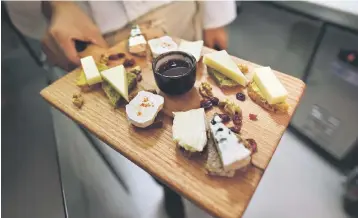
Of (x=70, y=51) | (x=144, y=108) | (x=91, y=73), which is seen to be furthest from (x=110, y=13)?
(x=144, y=108)

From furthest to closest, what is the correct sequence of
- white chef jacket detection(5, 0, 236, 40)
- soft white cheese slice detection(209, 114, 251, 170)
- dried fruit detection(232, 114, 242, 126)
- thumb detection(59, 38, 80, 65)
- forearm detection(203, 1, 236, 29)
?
forearm detection(203, 1, 236, 29) < white chef jacket detection(5, 0, 236, 40) < thumb detection(59, 38, 80, 65) < dried fruit detection(232, 114, 242, 126) < soft white cheese slice detection(209, 114, 251, 170)

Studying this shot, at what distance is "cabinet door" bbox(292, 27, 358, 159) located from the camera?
0.72 metres

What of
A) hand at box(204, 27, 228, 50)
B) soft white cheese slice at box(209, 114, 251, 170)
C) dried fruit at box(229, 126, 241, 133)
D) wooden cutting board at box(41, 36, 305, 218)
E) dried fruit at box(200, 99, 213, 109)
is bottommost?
hand at box(204, 27, 228, 50)

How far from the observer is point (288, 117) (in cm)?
55

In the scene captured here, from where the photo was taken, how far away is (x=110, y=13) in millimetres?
856

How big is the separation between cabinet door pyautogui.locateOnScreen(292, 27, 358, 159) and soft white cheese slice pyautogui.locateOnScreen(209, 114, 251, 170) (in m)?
0.39

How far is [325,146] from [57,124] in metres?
0.74

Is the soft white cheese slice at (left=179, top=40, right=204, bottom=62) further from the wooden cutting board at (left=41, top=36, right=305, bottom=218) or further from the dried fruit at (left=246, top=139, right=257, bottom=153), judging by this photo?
the dried fruit at (left=246, top=139, right=257, bottom=153)

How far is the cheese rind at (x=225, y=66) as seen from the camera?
23.9 inches

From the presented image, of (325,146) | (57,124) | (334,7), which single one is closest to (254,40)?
(334,7)

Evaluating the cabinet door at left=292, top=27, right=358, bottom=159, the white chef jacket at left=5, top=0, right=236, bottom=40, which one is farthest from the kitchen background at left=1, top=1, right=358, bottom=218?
the white chef jacket at left=5, top=0, right=236, bottom=40

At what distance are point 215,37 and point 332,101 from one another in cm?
46

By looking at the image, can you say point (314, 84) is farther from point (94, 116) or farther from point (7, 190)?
point (7, 190)

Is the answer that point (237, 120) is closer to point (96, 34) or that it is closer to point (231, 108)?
point (231, 108)
